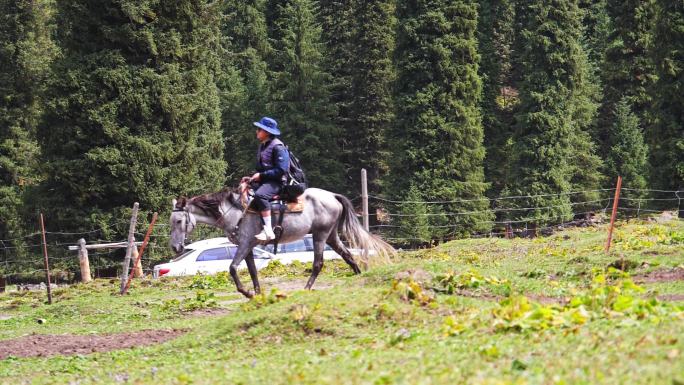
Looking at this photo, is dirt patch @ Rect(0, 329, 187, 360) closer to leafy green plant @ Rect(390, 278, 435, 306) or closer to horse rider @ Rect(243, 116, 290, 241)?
horse rider @ Rect(243, 116, 290, 241)

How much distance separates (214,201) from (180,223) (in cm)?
72

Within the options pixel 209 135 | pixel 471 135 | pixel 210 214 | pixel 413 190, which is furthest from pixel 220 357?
pixel 471 135

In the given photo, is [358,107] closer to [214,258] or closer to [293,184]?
[214,258]

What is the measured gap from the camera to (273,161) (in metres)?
14.6

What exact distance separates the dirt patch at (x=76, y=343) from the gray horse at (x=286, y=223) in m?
2.26

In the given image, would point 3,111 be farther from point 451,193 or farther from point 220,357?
point 220,357

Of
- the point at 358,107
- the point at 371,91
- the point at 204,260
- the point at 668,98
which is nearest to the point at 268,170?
the point at 204,260

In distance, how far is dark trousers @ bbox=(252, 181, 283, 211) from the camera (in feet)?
48.0

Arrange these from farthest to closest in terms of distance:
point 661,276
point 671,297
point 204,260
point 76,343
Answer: point 204,260
point 661,276
point 76,343
point 671,297

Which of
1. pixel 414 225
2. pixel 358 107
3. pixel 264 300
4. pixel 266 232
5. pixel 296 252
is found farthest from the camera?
pixel 358 107

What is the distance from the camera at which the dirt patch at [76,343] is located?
39.0ft

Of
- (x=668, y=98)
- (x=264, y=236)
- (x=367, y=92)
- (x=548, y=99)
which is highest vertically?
(x=367, y=92)

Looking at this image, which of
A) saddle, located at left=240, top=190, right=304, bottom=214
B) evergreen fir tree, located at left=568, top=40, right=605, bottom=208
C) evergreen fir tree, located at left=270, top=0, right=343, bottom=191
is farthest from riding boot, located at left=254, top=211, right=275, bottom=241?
evergreen fir tree, located at left=568, top=40, right=605, bottom=208

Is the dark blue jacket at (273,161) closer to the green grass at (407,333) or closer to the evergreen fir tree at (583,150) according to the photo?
the green grass at (407,333)
